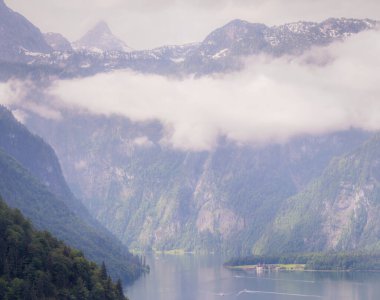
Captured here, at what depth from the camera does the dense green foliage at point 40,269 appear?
106562 mm

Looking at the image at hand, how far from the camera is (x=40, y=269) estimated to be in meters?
111

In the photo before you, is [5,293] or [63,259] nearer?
[5,293]

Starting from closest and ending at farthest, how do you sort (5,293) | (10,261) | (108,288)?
(5,293) < (10,261) < (108,288)

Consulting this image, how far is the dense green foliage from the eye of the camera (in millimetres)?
106562

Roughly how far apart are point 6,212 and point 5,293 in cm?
2029

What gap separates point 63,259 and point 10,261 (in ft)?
21.9

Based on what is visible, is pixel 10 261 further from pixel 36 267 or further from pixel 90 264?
pixel 90 264

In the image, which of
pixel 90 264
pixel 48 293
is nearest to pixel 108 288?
pixel 90 264

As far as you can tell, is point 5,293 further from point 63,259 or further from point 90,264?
point 90,264

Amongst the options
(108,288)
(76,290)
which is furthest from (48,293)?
(108,288)

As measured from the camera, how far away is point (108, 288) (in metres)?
120

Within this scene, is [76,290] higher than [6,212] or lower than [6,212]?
lower

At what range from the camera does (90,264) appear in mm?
123688

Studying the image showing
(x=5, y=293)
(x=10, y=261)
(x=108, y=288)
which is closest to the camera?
(x=5, y=293)
